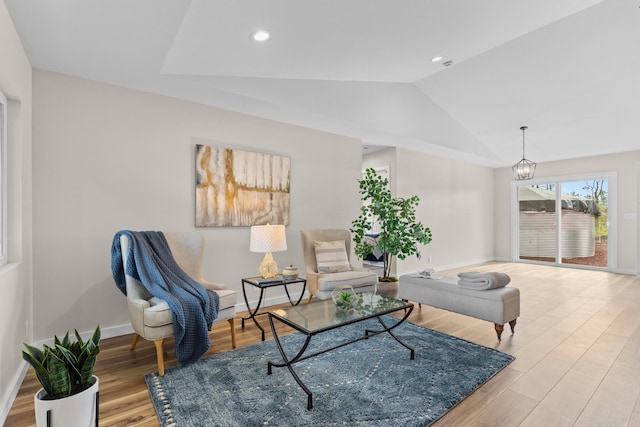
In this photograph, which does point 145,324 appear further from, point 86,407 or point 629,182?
point 629,182

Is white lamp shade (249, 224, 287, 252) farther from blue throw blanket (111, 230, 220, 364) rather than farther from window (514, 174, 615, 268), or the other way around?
window (514, 174, 615, 268)

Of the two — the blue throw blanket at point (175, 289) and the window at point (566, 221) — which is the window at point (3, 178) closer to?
the blue throw blanket at point (175, 289)

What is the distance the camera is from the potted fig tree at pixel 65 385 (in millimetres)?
1452

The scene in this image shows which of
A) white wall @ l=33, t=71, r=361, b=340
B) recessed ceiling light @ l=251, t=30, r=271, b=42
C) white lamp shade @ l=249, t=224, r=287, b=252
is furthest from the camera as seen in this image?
white lamp shade @ l=249, t=224, r=287, b=252

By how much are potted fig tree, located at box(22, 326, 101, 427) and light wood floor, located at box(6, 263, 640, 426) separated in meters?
0.44

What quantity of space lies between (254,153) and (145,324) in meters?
2.34

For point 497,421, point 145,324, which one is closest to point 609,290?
point 497,421

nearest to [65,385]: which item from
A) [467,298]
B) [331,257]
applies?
[331,257]

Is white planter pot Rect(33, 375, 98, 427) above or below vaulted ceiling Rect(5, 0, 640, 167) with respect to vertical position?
below

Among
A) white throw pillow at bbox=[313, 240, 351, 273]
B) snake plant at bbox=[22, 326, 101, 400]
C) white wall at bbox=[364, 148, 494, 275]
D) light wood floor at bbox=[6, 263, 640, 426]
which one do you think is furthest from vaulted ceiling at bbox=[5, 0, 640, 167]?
light wood floor at bbox=[6, 263, 640, 426]

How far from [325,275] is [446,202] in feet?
14.0

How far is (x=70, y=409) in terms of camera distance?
1.49 metres

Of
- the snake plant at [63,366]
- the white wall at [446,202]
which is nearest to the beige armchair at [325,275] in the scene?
the white wall at [446,202]

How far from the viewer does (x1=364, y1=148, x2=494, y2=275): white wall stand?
6.22 meters
